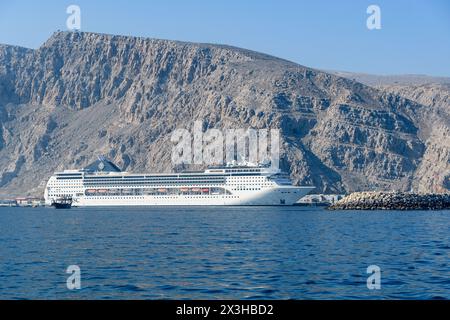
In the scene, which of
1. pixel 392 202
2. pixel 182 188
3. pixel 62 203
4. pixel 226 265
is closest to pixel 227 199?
pixel 182 188

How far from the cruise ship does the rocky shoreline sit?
19.7 m

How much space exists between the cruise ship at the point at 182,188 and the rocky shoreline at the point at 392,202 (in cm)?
1969

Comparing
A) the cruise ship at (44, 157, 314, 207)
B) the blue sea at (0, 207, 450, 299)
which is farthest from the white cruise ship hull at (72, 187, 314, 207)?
the blue sea at (0, 207, 450, 299)

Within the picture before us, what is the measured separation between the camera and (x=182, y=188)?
169m

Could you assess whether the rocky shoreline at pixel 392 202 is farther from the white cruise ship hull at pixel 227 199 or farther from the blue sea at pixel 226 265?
the blue sea at pixel 226 265

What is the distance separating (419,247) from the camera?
50.4m

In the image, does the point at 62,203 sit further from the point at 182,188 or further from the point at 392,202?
→ the point at 392,202

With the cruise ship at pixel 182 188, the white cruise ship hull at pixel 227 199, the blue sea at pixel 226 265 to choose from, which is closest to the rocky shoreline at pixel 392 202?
the white cruise ship hull at pixel 227 199

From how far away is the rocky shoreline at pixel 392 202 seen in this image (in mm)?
131625

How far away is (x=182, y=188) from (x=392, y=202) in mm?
52589

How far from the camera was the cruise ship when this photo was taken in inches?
6235

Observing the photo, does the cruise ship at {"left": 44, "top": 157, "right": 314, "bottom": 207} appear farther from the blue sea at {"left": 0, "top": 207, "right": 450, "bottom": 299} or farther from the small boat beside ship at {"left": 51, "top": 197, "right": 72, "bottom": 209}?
the blue sea at {"left": 0, "top": 207, "right": 450, "bottom": 299}

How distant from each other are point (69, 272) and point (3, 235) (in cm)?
3187

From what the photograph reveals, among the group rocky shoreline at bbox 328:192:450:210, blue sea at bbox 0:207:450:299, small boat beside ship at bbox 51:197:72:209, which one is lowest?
small boat beside ship at bbox 51:197:72:209
